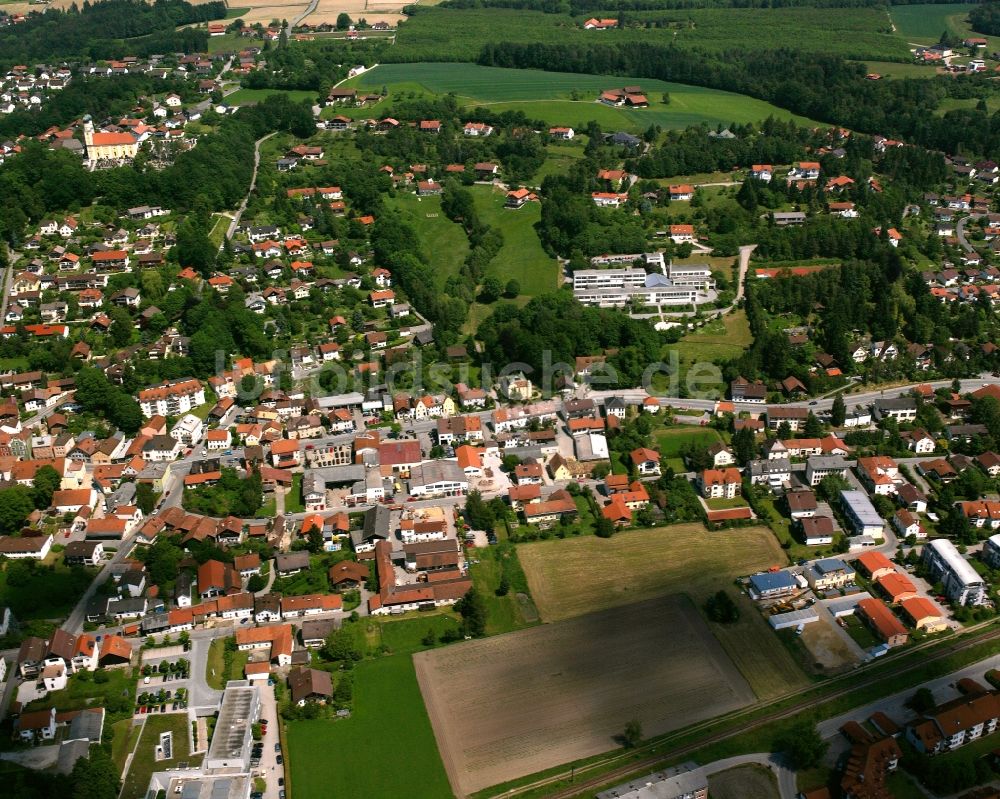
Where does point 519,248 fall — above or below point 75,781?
above

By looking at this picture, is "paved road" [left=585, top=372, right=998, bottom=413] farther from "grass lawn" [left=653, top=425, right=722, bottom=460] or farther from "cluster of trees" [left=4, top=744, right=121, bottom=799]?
"cluster of trees" [left=4, top=744, right=121, bottom=799]

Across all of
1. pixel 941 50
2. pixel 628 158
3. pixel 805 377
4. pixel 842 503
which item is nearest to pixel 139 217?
pixel 628 158

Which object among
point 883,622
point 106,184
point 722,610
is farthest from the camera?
point 106,184

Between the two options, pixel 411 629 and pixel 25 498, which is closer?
pixel 411 629

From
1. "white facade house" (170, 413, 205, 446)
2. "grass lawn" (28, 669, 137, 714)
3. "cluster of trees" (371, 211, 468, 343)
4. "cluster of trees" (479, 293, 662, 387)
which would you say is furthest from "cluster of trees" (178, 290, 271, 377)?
"grass lawn" (28, 669, 137, 714)

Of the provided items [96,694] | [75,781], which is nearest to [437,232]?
[96,694]

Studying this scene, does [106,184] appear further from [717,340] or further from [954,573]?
[954,573]
